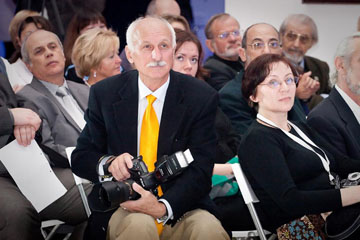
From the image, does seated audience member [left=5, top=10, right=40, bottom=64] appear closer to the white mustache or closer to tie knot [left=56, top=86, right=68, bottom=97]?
tie knot [left=56, top=86, right=68, bottom=97]

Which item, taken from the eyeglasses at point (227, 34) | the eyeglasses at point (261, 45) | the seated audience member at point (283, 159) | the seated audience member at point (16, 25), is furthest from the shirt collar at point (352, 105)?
the seated audience member at point (16, 25)

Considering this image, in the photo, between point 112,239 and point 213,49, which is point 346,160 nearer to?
point 112,239

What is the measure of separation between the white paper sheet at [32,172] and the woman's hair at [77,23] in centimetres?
140

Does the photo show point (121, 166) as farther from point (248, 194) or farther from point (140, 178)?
point (248, 194)

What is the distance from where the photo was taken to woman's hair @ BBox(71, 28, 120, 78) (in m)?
3.68

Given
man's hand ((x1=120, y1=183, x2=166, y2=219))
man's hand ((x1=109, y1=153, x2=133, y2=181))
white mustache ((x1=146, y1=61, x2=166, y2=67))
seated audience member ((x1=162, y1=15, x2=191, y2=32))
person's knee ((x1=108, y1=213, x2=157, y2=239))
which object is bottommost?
person's knee ((x1=108, y1=213, x2=157, y2=239))

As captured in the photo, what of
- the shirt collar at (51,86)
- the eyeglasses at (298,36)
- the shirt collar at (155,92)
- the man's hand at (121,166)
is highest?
the shirt collar at (155,92)

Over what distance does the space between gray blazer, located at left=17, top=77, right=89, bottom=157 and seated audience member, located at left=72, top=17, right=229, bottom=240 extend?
2.13 ft

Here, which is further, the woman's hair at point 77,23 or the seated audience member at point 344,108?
the woman's hair at point 77,23

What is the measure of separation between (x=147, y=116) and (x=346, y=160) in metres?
1.17

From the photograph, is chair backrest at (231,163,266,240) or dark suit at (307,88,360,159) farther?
dark suit at (307,88,360,159)

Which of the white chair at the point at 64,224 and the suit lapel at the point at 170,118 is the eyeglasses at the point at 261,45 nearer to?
the suit lapel at the point at 170,118

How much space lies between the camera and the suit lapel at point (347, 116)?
2924 mm

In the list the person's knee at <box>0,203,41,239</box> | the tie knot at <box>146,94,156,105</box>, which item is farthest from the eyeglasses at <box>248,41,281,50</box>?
the person's knee at <box>0,203,41,239</box>
